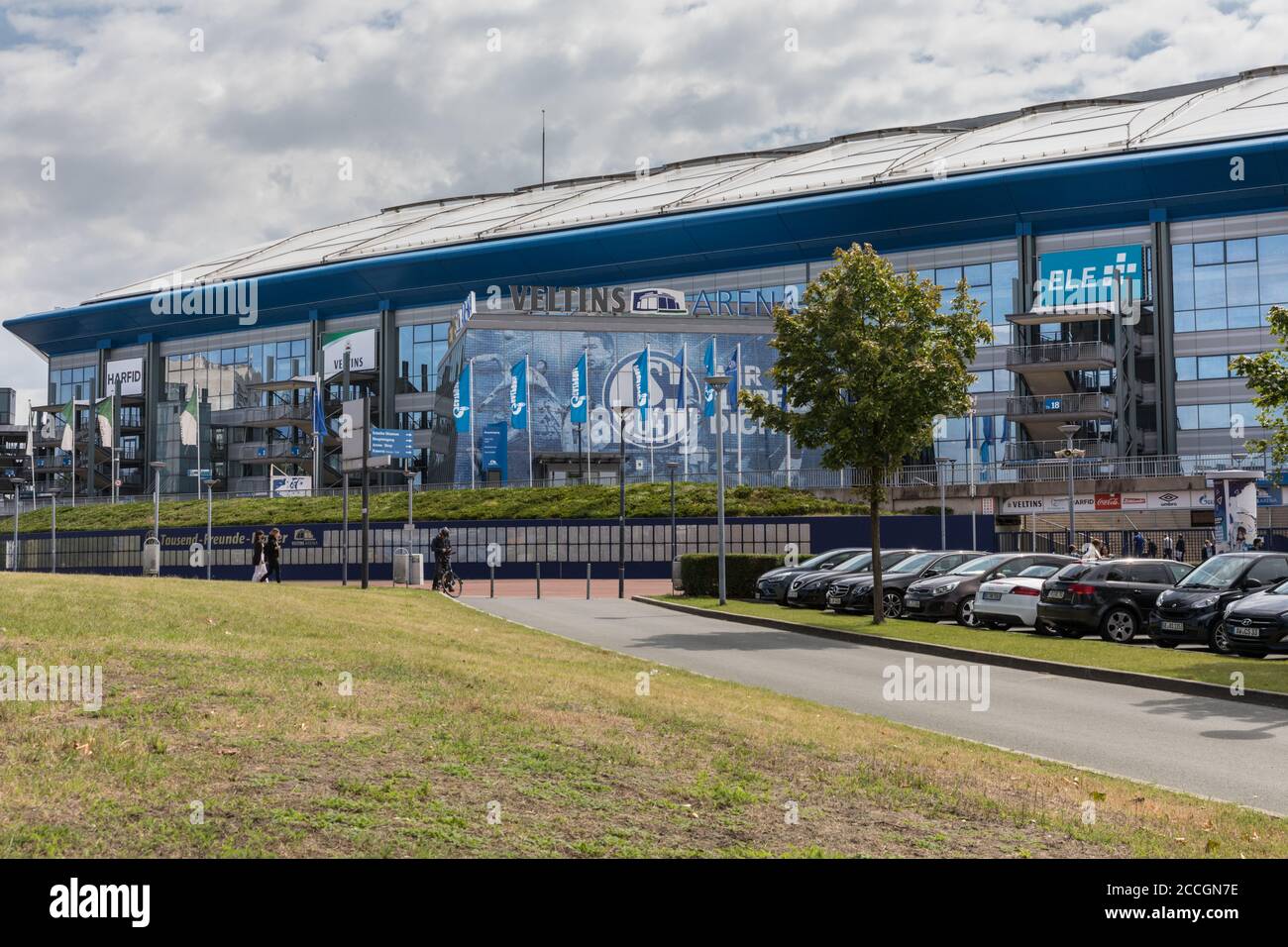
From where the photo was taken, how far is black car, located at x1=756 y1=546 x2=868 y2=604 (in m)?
31.5

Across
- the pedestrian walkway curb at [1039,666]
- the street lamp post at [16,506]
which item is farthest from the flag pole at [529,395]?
the pedestrian walkway curb at [1039,666]

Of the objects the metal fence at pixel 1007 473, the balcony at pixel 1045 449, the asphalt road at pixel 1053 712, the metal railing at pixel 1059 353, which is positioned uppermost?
the metal railing at pixel 1059 353

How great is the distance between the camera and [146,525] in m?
59.0

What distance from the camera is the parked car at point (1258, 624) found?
1759cm

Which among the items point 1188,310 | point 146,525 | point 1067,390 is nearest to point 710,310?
point 1067,390

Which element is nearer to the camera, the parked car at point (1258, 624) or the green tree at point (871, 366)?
the parked car at point (1258, 624)

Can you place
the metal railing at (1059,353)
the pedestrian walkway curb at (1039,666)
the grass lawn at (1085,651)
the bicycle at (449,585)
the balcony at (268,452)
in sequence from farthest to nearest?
1. the balcony at (268,452)
2. the metal railing at (1059,353)
3. the bicycle at (449,585)
4. the grass lawn at (1085,651)
5. the pedestrian walkway curb at (1039,666)

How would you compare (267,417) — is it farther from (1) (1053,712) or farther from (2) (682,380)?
(1) (1053,712)

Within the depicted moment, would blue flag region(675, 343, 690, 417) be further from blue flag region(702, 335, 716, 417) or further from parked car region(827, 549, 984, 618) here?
parked car region(827, 549, 984, 618)

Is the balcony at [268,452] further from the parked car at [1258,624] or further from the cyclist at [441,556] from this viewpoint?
the parked car at [1258,624]

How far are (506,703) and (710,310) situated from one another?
63777 millimetres

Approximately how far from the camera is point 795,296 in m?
71.4

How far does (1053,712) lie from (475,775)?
27.9 ft

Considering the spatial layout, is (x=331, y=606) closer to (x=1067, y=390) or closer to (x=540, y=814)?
(x=540, y=814)
